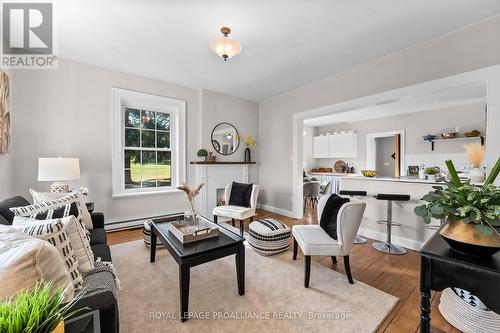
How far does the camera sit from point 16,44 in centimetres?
273

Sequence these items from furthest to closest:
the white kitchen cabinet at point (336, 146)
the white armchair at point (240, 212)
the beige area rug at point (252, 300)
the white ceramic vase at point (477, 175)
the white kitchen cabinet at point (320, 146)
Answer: the white kitchen cabinet at point (320, 146) → the white kitchen cabinet at point (336, 146) → the white armchair at point (240, 212) → the white ceramic vase at point (477, 175) → the beige area rug at point (252, 300)

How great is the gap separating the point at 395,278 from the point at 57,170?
4.04 m

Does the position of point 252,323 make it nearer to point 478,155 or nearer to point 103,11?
point 478,155

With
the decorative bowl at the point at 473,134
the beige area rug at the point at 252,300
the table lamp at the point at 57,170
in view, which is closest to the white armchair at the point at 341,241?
the beige area rug at the point at 252,300

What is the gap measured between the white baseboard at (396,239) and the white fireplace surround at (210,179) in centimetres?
274

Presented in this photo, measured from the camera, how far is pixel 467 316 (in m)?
1.49

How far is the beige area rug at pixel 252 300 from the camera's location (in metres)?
1.57

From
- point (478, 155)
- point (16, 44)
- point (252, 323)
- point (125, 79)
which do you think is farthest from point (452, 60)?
point (16, 44)

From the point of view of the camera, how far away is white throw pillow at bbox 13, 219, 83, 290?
1.08 meters

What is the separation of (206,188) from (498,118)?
4.22 meters

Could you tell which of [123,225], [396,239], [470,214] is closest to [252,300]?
[470,214]

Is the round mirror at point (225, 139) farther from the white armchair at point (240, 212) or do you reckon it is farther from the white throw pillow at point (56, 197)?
the white throw pillow at point (56, 197)

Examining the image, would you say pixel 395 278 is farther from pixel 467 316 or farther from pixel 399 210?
pixel 399 210

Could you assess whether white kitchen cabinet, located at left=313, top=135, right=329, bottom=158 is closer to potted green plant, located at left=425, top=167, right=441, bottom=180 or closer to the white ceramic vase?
potted green plant, located at left=425, top=167, right=441, bottom=180
